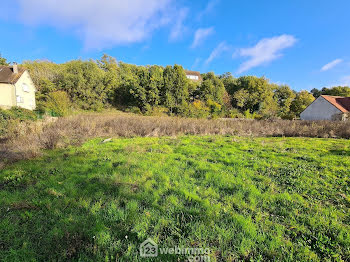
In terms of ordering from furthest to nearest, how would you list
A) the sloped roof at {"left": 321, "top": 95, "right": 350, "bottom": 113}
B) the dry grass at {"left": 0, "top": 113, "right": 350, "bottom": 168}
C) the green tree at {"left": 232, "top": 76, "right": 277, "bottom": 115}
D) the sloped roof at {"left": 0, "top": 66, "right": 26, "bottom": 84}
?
1. the green tree at {"left": 232, "top": 76, "right": 277, "bottom": 115}
2. the sloped roof at {"left": 321, "top": 95, "right": 350, "bottom": 113}
3. the sloped roof at {"left": 0, "top": 66, "right": 26, "bottom": 84}
4. the dry grass at {"left": 0, "top": 113, "right": 350, "bottom": 168}

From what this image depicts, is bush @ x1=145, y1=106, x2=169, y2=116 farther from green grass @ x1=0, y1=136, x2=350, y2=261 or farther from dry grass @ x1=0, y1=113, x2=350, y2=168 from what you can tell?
green grass @ x1=0, y1=136, x2=350, y2=261

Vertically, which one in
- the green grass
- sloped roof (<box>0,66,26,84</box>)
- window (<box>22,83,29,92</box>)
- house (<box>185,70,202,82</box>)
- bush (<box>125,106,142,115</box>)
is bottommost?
the green grass

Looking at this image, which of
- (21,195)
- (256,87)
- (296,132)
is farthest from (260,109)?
(21,195)

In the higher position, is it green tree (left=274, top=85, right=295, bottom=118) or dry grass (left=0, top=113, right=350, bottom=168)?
green tree (left=274, top=85, right=295, bottom=118)

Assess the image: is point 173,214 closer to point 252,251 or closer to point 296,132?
point 252,251

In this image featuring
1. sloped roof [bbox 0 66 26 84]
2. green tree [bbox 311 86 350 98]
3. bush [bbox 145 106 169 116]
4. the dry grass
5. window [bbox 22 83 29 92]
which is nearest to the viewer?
the dry grass

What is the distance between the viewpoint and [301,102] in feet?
91.5

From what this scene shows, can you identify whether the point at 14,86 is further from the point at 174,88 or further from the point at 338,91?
the point at 338,91

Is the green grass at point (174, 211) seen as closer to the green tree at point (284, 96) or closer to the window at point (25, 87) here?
the window at point (25, 87)

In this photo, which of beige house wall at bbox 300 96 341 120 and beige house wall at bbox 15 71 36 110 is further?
beige house wall at bbox 300 96 341 120

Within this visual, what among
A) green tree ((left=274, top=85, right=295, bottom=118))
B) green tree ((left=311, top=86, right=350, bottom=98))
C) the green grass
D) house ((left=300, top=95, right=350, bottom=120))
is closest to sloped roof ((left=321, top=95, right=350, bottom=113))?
house ((left=300, top=95, right=350, bottom=120))

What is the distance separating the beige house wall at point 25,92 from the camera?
19219 mm

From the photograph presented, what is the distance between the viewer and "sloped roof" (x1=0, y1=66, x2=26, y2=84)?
1862 centimetres

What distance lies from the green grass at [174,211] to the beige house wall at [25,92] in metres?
22.3
